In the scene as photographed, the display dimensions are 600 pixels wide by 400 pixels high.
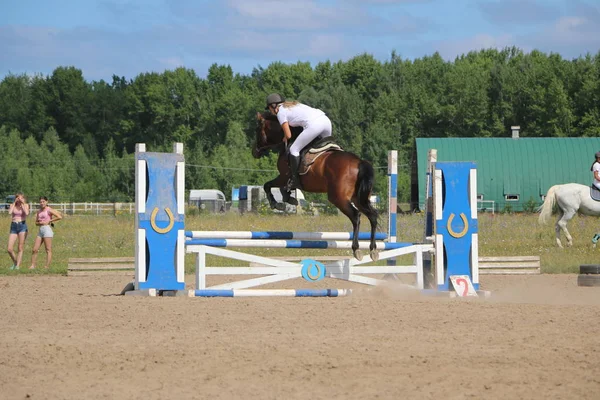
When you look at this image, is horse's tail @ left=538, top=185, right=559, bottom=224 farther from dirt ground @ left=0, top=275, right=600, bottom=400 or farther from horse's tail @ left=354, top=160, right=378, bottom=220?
dirt ground @ left=0, top=275, right=600, bottom=400

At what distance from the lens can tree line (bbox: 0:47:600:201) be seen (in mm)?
63438

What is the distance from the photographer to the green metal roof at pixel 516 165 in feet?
142

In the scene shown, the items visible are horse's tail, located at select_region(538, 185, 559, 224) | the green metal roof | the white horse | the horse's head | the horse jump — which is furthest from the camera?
the green metal roof

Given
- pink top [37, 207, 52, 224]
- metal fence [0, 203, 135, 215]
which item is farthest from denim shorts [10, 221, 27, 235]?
metal fence [0, 203, 135, 215]

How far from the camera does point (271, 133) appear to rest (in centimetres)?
1092

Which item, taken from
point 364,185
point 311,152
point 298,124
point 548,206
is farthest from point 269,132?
point 548,206

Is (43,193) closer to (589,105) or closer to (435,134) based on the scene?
(435,134)

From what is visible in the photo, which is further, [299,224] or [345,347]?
[299,224]

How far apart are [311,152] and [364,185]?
781mm

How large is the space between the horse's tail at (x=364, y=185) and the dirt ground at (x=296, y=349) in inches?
45.3

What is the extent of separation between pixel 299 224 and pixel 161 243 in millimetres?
17554

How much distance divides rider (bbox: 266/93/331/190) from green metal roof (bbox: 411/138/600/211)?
107 feet

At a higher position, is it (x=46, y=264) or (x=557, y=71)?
(x=557, y=71)

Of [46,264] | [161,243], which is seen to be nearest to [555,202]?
[46,264]
